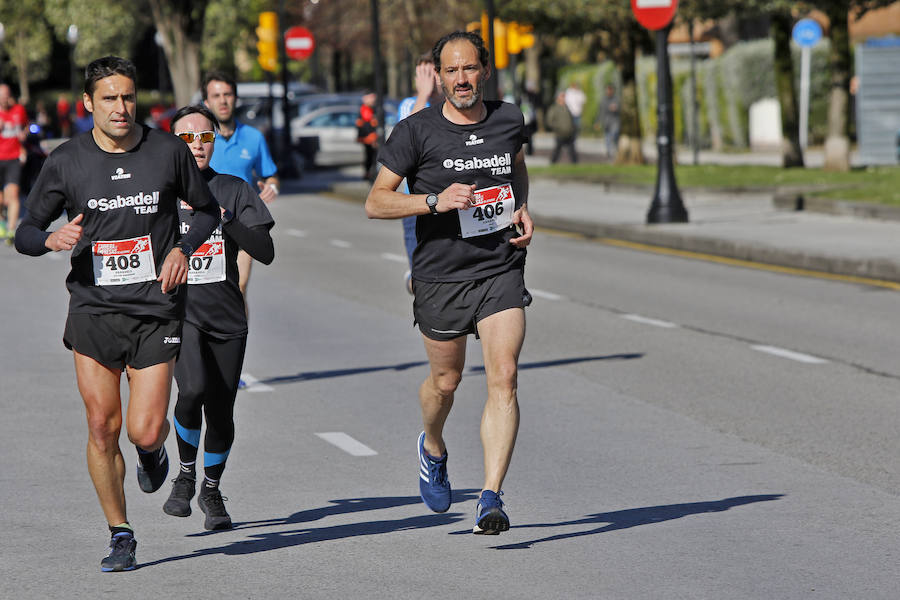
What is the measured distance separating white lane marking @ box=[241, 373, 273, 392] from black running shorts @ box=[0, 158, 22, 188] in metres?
11.2

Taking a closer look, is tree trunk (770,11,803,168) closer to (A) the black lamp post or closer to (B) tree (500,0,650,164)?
(B) tree (500,0,650,164)

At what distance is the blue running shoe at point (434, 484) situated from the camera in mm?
6836

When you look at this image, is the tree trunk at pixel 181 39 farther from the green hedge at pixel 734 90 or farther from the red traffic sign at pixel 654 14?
the red traffic sign at pixel 654 14

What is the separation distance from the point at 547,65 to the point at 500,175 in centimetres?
5824

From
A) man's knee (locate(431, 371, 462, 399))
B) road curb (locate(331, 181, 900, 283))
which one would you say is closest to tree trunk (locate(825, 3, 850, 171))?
road curb (locate(331, 181, 900, 283))

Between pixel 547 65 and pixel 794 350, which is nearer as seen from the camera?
pixel 794 350

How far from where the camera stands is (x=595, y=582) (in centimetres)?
589

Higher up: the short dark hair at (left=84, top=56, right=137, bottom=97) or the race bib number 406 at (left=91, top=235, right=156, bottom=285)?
the short dark hair at (left=84, top=56, right=137, bottom=97)

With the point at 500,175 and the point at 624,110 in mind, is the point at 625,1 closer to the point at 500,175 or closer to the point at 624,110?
the point at 624,110

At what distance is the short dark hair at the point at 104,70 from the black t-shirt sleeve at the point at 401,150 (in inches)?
43.0

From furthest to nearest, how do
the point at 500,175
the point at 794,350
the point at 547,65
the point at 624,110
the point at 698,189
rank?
1. the point at 547,65
2. the point at 624,110
3. the point at 698,189
4. the point at 794,350
5. the point at 500,175

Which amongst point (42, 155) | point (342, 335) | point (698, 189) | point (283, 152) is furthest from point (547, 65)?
point (342, 335)

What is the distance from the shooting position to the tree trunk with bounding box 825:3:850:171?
98.8 feet

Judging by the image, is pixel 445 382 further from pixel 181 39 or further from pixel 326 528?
pixel 181 39
